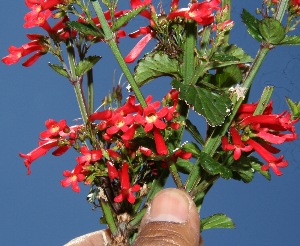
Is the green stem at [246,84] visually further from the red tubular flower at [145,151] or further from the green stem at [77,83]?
the green stem at [77,83]

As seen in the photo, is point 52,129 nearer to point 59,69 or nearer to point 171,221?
point 59,69

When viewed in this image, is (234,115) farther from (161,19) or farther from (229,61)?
(161,19)

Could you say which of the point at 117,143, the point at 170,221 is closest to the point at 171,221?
the point at 170,221

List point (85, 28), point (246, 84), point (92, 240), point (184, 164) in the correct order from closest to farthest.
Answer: point (85, 28), point (246, 84), point (184, 164), point (92, 240)

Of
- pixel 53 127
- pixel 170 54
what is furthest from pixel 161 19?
pixel 53 127

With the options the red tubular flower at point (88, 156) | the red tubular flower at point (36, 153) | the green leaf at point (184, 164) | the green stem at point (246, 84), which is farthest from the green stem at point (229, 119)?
the red tubular flower at point (36, 153)
